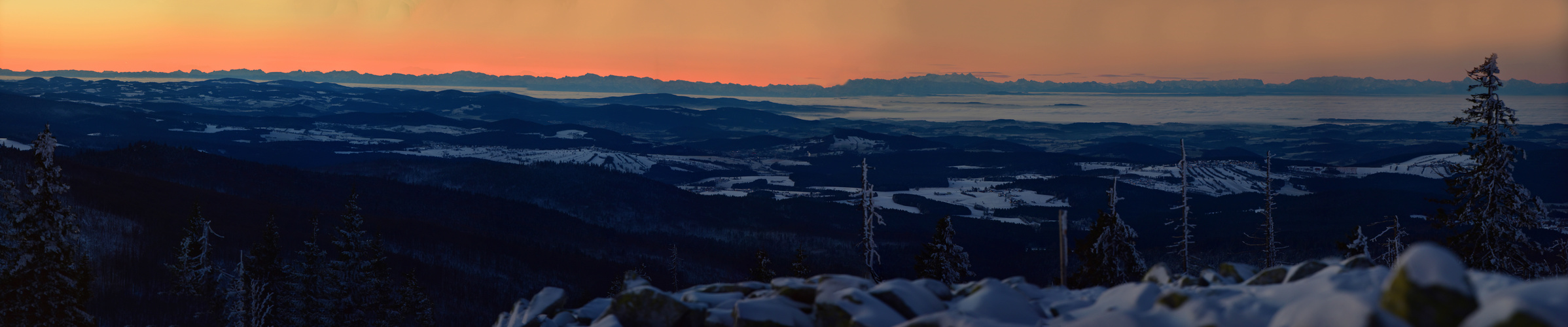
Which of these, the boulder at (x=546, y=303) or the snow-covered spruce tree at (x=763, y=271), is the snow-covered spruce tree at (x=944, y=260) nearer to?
the snow-covered spruce tree at (x=763, y=271)

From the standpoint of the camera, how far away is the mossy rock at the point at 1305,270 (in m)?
16.2

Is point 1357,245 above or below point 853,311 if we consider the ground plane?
below

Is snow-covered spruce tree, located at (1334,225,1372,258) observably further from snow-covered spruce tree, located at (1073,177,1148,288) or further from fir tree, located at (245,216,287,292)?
Result: fir tree, located at (245,216,287,292)

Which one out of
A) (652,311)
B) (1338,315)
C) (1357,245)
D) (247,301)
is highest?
(1338,315)

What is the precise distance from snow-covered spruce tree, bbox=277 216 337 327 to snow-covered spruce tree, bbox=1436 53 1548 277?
6305 centimetres

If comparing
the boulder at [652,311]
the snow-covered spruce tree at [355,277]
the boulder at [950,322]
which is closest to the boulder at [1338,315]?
the boulder at [950,322]

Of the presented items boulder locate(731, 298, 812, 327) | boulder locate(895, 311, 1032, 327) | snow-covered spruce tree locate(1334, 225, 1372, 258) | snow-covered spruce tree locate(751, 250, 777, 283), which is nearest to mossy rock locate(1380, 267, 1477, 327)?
boulder locate(895, 311, 1032, 327)

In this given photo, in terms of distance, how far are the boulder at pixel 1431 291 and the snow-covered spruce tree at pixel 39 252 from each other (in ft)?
127

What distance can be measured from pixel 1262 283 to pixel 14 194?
39167 mm

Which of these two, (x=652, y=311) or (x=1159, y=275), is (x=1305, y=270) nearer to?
(x=1159, y=275)

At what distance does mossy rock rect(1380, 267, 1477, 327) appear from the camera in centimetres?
980

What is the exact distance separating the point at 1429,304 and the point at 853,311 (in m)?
8.53

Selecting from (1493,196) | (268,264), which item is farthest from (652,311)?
(268,264)

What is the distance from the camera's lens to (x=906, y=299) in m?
16.3
